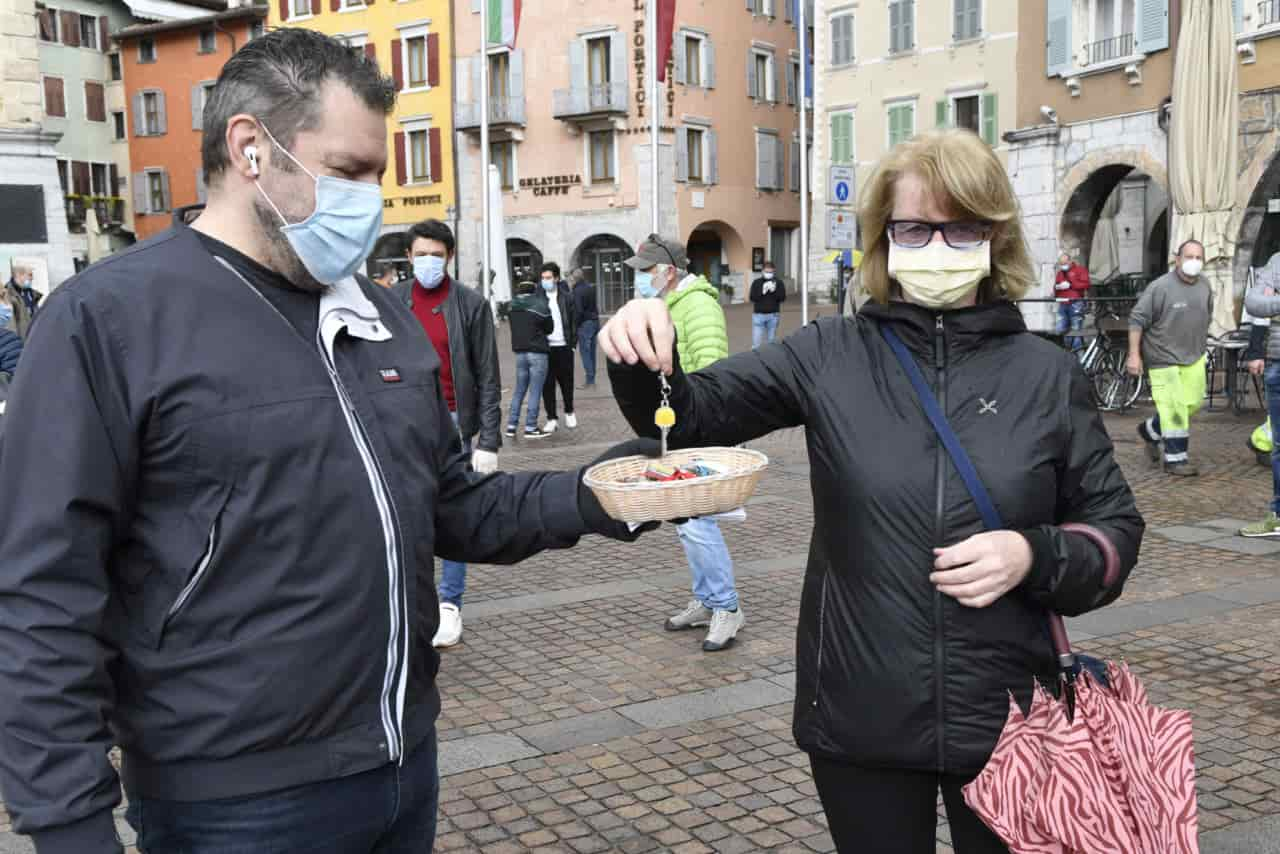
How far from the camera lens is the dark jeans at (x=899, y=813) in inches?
94.3

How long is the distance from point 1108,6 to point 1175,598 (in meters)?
20.5

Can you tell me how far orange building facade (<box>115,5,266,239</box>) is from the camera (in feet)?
157

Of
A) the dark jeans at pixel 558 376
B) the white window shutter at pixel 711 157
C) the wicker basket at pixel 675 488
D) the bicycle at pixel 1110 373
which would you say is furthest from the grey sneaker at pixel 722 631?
the white window shutter at pixel 711 157

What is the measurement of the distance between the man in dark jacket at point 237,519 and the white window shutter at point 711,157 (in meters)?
40.6

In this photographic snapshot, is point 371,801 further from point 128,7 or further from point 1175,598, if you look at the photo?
point 128,7

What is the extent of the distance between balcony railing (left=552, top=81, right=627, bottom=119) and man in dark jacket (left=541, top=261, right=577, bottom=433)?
2672 cm

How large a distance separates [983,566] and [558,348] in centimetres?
1320

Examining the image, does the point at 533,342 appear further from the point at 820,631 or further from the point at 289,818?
the point at 289,818

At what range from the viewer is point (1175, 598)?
704 cm

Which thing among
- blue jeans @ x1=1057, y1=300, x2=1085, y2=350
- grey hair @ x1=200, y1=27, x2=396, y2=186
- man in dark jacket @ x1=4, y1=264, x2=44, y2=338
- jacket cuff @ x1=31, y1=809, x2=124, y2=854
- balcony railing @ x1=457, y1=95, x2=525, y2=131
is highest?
balcony railing @ x1=457, y1=95, x2=525, y2=131

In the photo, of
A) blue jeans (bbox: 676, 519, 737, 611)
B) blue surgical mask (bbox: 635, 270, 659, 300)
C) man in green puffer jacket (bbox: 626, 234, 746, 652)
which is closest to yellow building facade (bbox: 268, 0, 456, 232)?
blue surgical mask (bbox: 635, 270, 659, 300)

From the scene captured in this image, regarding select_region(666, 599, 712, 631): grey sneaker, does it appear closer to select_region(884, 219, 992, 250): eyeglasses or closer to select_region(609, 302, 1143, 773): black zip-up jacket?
select_region(609, 302, 1143, 773): black zip-up jacket

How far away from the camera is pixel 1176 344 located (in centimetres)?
1109

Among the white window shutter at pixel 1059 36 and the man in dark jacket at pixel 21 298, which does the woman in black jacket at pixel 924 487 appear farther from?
the white window shutter at pixel 1059 36
